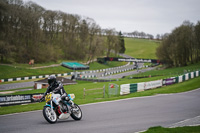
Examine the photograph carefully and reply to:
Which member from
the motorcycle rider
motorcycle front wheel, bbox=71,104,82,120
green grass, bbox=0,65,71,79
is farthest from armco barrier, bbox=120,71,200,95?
green grass, bbox=0,65,71,79

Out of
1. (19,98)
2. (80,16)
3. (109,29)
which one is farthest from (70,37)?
(19,98)

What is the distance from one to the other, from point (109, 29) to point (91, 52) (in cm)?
1862

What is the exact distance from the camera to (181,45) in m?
66.0

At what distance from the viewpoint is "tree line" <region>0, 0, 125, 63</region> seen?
57438 mm

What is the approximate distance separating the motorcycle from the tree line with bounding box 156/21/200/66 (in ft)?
199

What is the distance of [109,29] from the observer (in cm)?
9825

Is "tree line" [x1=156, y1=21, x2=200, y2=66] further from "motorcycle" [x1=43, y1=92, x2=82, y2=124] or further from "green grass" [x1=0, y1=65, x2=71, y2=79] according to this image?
"motorcycle" [x1=43, y1=92, x2=82, y2=124]

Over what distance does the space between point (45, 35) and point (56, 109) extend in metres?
69.7

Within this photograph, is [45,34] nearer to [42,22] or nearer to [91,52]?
[42,22]

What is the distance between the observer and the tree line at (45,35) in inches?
2261

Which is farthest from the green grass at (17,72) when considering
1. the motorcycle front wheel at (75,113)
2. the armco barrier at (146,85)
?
the motorcycle front wheel at (75,113)

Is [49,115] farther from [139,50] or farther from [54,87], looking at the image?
[139,50]

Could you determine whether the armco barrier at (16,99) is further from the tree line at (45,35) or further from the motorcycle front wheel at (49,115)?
the tree line at (45,35)

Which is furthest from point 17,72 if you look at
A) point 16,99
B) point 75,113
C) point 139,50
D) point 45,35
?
point 139,50
